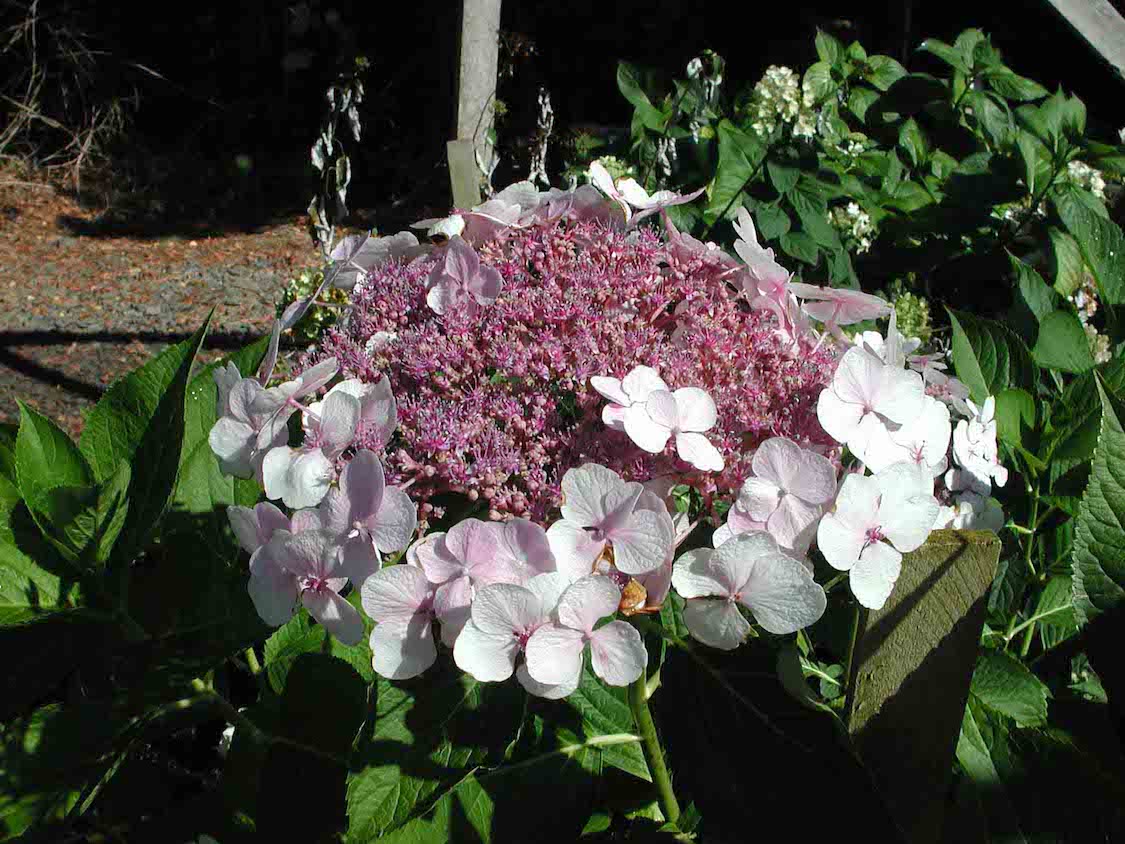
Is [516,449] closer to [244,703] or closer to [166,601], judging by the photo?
[166,601]

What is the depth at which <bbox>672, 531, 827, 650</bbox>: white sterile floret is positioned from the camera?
57 centimetres

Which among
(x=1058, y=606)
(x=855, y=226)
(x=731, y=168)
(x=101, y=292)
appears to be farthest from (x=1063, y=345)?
(x=101, y=292)

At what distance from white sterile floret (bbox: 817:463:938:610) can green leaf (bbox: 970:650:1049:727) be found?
0.32 m

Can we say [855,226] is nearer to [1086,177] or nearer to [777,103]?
[777,103]

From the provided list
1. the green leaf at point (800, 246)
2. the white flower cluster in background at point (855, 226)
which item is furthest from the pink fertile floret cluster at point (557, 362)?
the white flower cluster in background at point (855, 226)

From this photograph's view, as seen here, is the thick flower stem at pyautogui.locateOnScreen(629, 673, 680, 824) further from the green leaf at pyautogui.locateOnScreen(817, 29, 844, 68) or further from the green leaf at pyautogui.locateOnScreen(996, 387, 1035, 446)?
the green leaf at pyautogui.locateOnScreen(817, 29, 844, 68)

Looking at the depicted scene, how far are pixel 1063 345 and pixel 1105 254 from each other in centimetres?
21

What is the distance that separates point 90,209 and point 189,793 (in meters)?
5.97

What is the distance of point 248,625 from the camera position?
87 cm

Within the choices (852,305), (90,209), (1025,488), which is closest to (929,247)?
(1025,488)

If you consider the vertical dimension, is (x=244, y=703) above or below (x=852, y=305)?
below

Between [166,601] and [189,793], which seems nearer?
[166,601]

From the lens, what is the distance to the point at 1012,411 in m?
1.05

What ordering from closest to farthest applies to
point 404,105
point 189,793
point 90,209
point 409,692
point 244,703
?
point 409,692 < point 189,793 < point 244,703 < point 90,209 < point 404,105
